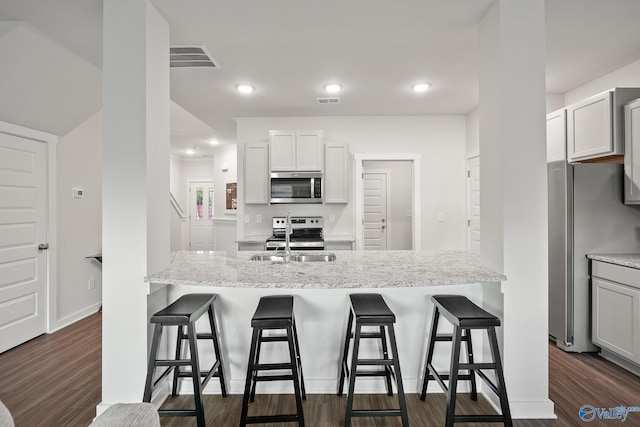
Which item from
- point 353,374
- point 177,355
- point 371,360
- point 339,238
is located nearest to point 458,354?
point 371,360

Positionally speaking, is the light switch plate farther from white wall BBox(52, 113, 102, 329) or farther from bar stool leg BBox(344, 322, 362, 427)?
bar stool leg BBox(344, 322, 362, 427)

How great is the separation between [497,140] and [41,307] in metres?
4.35

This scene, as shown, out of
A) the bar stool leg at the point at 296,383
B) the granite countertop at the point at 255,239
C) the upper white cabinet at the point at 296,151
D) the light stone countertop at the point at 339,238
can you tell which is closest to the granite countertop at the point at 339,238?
the light stone countertop at the point at 339,238

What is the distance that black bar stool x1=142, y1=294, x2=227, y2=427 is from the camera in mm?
1735

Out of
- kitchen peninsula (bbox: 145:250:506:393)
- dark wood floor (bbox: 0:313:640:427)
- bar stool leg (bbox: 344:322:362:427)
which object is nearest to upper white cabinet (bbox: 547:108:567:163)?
kitchen peninsula (bbox: 145:250:506:393)

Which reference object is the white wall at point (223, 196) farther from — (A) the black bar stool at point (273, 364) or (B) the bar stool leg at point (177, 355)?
(A) the black bar stool at point (273, 364)

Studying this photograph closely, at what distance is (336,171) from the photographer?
4355 mm

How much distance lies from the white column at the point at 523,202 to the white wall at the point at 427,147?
2.60 metres

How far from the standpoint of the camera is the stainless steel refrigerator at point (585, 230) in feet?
9.28

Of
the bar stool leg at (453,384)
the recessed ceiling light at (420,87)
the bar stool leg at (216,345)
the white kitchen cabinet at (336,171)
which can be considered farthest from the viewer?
the white kitchen cabinet at (336,171)

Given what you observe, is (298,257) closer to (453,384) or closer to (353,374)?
(353,374)

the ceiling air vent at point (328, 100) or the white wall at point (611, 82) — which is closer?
the white wall at point (611, 82)

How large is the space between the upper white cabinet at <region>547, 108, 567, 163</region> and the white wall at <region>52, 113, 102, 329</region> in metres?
4.96

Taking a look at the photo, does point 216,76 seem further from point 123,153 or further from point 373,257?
point 373,257
